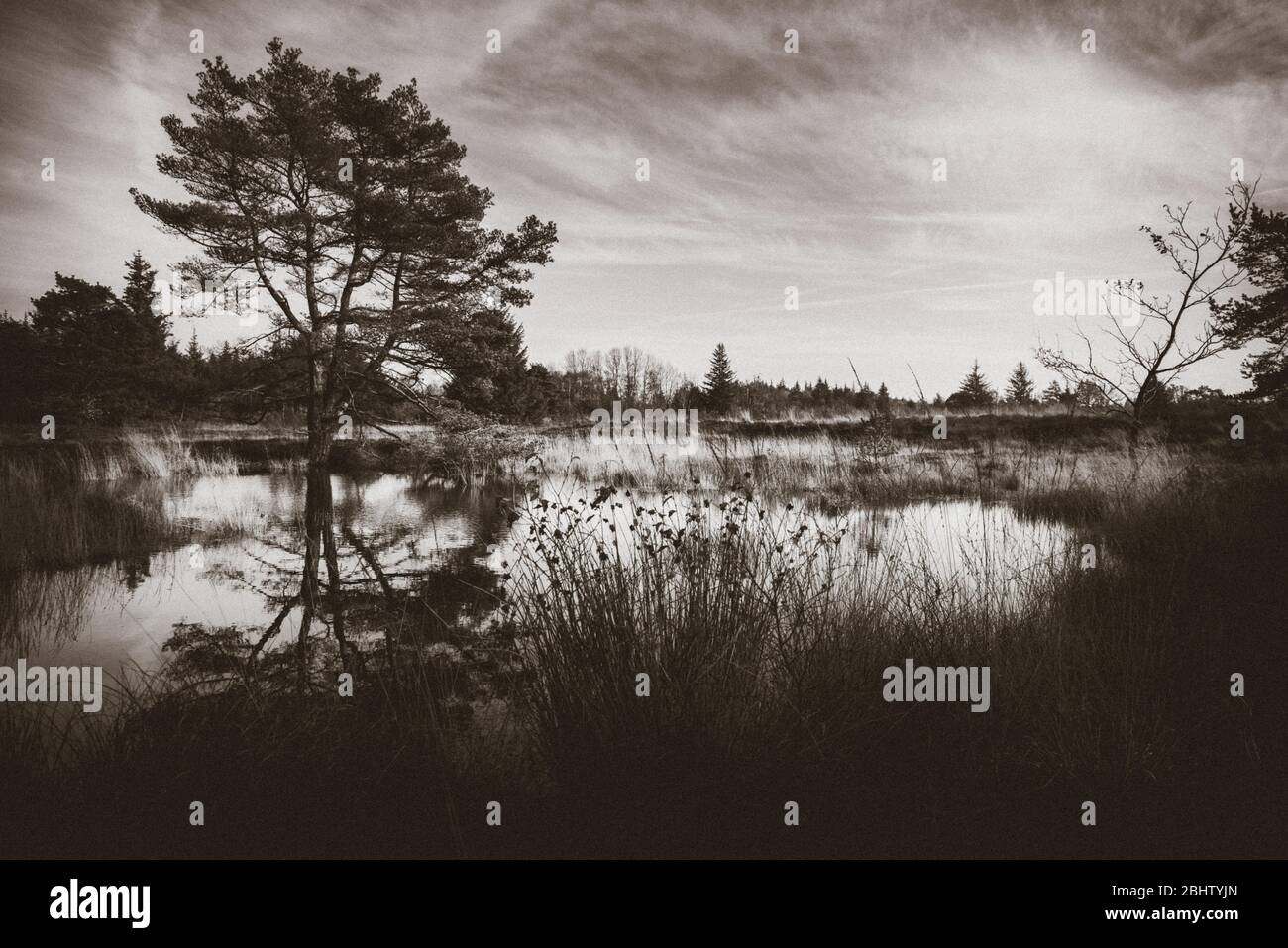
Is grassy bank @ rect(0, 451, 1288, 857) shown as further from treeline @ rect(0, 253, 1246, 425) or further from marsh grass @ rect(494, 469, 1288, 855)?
treeline @ rect(0, 253, 1246, 425)

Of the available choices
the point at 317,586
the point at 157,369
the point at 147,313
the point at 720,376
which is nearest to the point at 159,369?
the point at 157,369

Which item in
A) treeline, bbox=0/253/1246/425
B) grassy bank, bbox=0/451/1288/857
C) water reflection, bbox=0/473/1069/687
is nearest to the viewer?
grassy bank, bbox=0/451/1288/857

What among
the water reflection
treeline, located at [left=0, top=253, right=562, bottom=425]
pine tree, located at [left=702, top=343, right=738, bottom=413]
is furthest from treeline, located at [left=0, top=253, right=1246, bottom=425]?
pine tree, located at [left=702, top=343, right=738, bottom=413]

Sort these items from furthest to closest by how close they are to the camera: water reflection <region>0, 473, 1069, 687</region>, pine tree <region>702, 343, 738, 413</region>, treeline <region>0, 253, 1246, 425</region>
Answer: pine tree <region>702, 343, 738, 413</region> → treeline <region>0, 253, 1246, 425</region> → water reflection <region>0, 473, 1069, 687</region>

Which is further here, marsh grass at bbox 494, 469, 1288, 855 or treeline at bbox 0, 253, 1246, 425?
treeline at bbox 0, 253, 1246, 425

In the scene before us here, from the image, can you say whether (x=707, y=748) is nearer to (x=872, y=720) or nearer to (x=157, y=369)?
(x=872, y=720)

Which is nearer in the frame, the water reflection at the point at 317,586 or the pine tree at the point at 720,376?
the water reflection at the point at 317,586

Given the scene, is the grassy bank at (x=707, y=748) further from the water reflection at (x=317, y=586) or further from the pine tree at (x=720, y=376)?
the pine tree at (x=720, y=376)

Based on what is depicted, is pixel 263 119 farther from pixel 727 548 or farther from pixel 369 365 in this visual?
pixel 727 548

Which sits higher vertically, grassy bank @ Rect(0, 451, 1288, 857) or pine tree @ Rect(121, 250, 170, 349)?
pine tree @ Rect(121, 250, 170, 349)

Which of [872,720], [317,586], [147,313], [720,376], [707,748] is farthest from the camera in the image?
[720,376]

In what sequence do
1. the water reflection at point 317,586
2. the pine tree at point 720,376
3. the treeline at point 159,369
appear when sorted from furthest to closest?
1. the pine tree at point 720,376
2. the treeline at point 159,369
3. the water reflection at point 317,586

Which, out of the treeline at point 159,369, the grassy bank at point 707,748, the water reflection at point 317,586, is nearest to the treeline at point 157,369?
the treeline at point 159,369
